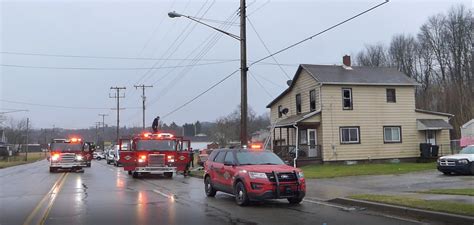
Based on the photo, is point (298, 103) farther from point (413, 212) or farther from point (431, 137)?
point (413, 212)

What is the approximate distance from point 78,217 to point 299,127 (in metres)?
24.2

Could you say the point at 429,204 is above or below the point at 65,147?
below

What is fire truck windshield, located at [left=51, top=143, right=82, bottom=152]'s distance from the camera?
34562 millimetres

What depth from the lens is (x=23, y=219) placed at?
1077 centimetres

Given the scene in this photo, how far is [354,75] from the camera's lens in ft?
113

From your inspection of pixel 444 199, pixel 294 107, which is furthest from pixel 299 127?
pixel 444 199

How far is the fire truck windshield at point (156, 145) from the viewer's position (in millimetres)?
26938

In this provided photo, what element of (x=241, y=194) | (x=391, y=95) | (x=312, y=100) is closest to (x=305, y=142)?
(x=312, y=100)

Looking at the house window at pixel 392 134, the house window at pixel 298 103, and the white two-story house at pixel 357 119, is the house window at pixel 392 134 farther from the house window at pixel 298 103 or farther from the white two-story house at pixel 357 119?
the house window at pixel 298 103

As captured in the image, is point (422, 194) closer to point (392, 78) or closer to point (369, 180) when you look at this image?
point (369, 180)

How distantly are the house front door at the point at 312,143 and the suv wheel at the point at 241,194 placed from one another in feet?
64.2

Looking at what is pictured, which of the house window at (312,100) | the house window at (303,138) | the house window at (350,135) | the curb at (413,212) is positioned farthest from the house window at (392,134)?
the curb at (413,212)

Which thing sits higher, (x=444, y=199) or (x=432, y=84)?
(x=432, y=84)

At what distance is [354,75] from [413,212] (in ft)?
79.5
